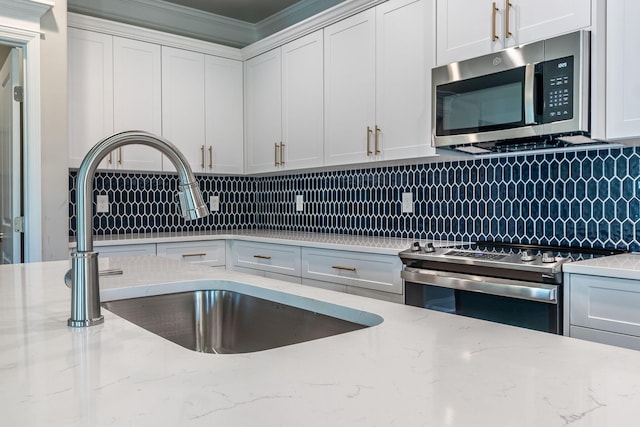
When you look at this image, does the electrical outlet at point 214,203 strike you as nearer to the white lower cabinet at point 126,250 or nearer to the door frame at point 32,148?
the white lower cabinet at point 126,250

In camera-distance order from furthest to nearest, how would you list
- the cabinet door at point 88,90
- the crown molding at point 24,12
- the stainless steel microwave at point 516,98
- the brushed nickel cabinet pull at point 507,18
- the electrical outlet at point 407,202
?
the cabinet door at point 88,90
the electrical outlet at point 407,202
the crown molding at point 24,12
the brushed nickel cabinet pull at point 507,18
the stainless steel microwave at point 516,98

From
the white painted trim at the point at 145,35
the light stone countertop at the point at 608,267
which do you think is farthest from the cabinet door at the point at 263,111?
the light stone countertop at the point at 608,267

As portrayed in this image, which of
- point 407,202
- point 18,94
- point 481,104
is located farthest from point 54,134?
point 481,104

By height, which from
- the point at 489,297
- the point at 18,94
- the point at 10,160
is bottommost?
the point at 489,297

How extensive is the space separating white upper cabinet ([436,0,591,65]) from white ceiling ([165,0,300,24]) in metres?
1.93

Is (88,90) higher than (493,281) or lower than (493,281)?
higher

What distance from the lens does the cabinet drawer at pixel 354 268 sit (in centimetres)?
266

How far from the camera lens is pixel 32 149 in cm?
305

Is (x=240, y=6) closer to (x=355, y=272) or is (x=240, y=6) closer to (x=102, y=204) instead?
(x=102, y=204)

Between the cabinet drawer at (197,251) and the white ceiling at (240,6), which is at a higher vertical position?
the white ceiling at (240,6)

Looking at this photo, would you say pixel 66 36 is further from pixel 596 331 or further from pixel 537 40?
pixel 596 331

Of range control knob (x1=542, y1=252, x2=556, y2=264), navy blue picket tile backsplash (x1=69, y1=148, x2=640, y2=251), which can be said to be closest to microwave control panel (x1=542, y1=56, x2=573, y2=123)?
navy blue picket tile backsplash (x1=69, y1=148, x2=640, y2=251)

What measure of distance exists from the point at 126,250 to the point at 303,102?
155 centimetres

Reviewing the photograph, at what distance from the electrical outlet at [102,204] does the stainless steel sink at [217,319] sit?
2.63 meters
